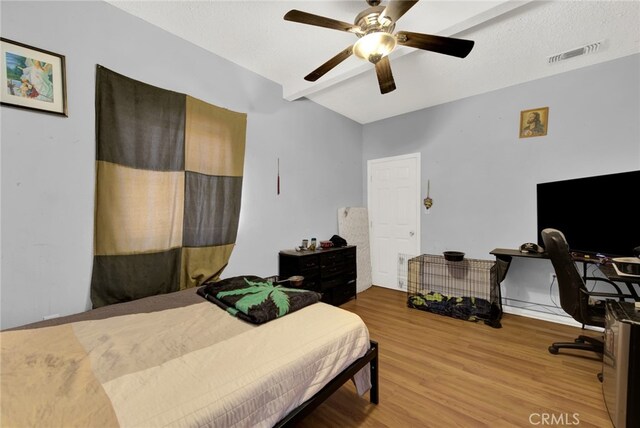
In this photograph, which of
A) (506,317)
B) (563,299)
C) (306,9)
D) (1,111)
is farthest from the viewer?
(506,317)

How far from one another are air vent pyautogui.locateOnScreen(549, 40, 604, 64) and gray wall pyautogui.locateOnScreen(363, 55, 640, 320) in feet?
1.27

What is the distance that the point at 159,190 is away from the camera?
223 centimetres

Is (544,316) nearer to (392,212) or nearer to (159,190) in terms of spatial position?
(392,212)

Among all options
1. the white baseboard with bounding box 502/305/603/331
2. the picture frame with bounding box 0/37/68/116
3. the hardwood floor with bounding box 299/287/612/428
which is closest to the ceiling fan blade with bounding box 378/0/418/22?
the picture frame with bounding box 0/37/68/116

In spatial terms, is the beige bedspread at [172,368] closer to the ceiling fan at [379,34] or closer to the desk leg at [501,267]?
the ceiling fan at [379,34]

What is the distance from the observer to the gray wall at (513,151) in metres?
2.75

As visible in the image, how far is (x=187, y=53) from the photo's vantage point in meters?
2.45

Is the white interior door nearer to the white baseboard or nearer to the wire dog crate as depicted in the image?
the wire dog crate

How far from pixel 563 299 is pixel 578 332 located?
101 centimetres

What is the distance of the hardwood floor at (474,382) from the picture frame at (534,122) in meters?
2.23

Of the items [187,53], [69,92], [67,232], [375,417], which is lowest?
[375,417]

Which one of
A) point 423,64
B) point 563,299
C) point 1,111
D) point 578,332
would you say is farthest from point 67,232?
point 578,332

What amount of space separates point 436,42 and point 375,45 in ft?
1.34

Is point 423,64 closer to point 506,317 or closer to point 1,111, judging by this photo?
point 506,317
